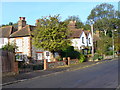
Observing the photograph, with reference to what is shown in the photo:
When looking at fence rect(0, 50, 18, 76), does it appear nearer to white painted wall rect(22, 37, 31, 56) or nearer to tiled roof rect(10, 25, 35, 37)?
white painted wall rect(22, 37, 31, 56)

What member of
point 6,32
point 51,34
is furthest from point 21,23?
point 51,34

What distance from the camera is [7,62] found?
15.7m

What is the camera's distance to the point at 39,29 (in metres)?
22.6

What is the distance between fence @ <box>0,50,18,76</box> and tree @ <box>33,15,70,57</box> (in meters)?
6.49

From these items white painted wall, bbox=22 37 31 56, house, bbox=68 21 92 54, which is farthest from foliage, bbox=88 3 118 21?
white painted wall, bbox=22 37 31 56

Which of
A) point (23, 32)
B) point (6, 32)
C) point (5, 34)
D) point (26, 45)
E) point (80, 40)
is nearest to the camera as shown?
point (26, 45)

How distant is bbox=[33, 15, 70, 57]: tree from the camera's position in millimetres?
21891

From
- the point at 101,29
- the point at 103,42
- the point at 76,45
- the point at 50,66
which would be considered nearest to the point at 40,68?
the point at 50,66

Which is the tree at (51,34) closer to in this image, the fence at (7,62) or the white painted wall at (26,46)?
the fence at (7,62)

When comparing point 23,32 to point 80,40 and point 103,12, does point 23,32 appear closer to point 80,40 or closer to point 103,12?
point 80,40

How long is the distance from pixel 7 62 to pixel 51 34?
772cm

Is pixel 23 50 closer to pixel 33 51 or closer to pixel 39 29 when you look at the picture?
pixel 33 51

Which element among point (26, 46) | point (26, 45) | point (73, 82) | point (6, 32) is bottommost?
point (73, 82)

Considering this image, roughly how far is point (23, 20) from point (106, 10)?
4875 cm
